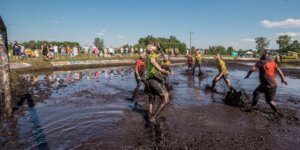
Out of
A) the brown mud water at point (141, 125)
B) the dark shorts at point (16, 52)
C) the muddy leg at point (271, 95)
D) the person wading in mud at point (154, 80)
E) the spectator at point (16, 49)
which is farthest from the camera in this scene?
the dark shorts at point (16, 52)

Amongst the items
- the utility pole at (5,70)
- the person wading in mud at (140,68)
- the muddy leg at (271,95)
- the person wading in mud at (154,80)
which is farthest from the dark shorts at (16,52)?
the muddy leg at (271,95)

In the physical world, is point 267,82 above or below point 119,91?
above

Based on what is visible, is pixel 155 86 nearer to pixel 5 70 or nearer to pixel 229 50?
pixel 5 70

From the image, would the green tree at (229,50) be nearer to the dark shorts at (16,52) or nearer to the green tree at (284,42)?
the green tree at (284,42)

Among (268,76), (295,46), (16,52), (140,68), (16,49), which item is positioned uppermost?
(295,46)

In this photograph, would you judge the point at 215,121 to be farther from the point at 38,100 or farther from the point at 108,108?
the point at 38,100

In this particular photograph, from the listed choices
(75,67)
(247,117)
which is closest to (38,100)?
(247,117)

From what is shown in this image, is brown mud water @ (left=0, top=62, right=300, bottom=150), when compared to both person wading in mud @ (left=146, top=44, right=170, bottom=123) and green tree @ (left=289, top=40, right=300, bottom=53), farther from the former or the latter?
green tree @ (left=289, top=40, right=300, bottom=53)

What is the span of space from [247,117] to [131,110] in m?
4.20

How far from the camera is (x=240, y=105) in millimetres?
9828

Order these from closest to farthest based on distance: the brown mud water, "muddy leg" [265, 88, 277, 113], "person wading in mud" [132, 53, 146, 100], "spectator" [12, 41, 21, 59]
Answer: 1. the brown mud water
2. "muddy leg" [265, 88, 277, 113]
3. "person wading in mud" [132, 53, 146, 100]
4. "spectator" [12, 41, 21, 59]

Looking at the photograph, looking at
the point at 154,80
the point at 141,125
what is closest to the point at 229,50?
the point at 154,80

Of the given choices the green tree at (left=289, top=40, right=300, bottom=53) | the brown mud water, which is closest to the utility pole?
the brown mud water

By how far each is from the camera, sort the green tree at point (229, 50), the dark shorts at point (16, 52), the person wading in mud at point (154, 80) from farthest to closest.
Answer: the green tree at point (229, 50)
the dark shorts at point (16, 52)
the person wading in mud at point (154, 80)
